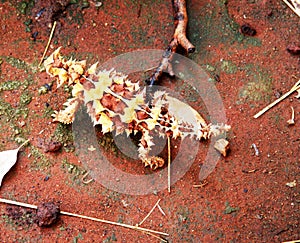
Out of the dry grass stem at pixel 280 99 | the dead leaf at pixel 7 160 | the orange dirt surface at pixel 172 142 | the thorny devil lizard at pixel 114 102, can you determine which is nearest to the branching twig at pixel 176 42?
the orange dirt surface at pixel 172 142

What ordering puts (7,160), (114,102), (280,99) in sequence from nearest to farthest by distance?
(114,102) < (7,160) < (280,99)

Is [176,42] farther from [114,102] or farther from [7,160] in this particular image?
[7,160]

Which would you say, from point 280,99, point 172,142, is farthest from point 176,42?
point 280,99

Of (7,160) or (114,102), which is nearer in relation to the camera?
(114,102)

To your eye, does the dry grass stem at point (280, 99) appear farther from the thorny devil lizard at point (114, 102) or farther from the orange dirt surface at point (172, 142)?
the thorny devil lizard at point (114, 102)

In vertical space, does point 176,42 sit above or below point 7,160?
above

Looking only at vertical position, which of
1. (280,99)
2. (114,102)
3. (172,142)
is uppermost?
(114,102)

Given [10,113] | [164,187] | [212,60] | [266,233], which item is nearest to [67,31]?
[10,113]
